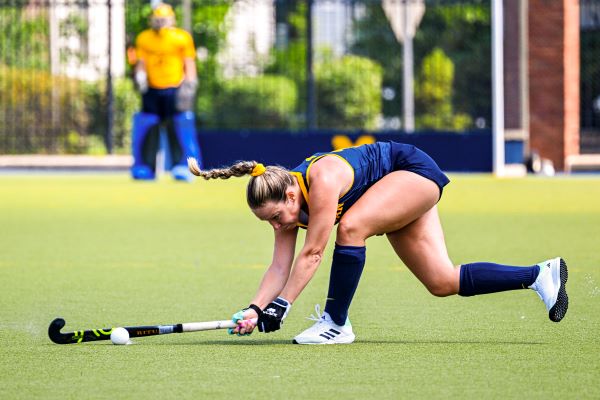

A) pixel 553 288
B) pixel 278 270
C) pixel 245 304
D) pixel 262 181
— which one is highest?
pixel 262 181

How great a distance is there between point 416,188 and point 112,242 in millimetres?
5818

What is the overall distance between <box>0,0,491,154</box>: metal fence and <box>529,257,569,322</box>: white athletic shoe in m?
16.3

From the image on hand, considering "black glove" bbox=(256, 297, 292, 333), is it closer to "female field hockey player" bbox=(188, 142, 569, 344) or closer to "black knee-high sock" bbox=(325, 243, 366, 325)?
"female field hockey player" bbox=(188, 142, 569, 344)

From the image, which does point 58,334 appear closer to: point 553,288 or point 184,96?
point 553,288

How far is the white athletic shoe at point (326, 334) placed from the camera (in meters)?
6.38

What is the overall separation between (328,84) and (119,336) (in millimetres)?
19522

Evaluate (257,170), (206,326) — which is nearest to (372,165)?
(257,170)

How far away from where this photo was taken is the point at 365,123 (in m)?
25.0

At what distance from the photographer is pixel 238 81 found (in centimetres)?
2458

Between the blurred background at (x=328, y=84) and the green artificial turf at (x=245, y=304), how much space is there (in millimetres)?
7182

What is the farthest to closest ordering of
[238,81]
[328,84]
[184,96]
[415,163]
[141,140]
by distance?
[328,84] → [238,81] → [141,140] → [184,96] → [415,163]

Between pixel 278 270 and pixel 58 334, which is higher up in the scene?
pixel 278 270

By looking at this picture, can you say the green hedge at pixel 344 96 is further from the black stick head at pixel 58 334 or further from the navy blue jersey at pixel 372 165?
the black stick head at pixel 58 334

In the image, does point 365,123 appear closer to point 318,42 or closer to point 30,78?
point 318,42
